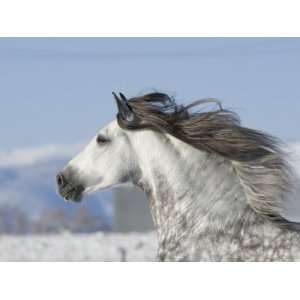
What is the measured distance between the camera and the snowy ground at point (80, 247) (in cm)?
367

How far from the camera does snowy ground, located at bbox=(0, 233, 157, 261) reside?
12.0ft

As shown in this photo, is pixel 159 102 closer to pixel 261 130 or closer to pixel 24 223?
pixel 261 130

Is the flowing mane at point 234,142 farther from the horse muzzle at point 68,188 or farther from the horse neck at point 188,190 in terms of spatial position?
the horse muzzle at point 68,188

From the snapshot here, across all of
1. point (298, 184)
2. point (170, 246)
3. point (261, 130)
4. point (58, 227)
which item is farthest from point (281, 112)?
point (58, 227)

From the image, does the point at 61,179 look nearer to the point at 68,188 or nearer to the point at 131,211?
the point at 68,188

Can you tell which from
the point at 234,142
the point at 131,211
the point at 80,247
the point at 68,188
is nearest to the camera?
the point at 234,142

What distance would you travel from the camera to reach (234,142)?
121 inches

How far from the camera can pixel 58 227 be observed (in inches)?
149

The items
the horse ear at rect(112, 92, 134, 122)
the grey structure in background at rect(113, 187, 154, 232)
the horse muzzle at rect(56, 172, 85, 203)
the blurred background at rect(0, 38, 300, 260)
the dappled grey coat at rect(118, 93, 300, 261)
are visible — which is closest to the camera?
the dappled grey coat at rect(118, 93, 300, 261)

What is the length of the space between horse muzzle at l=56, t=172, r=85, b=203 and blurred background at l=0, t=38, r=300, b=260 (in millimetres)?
273

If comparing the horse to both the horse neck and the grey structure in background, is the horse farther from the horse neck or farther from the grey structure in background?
the grey structure in background

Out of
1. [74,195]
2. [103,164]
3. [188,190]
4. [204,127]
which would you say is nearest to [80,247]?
[74,195]

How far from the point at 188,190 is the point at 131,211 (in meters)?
0.59

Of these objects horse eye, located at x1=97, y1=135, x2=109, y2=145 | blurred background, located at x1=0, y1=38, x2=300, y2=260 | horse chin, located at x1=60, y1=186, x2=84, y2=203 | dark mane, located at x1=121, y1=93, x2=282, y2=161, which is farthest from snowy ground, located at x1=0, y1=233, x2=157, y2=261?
dark mane, located at x1=121, y1=93, x2=282, y2=161
